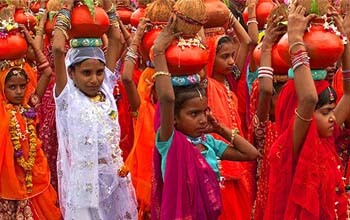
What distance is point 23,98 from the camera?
6.29 m

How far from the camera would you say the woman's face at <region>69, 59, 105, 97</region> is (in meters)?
5.48

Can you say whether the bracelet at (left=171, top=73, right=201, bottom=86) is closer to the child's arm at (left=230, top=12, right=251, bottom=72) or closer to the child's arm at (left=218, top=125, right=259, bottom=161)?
the child's arm at (left=218, top=125, right=259, bottom=161)

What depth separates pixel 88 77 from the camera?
550 cm

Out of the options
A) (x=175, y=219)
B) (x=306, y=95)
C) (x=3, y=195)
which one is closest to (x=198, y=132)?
(x=175, y=219)

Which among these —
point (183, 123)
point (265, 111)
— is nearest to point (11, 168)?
point (183, 123)

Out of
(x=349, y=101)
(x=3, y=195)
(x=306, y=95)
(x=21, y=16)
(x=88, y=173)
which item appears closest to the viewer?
(x=306, y=95)

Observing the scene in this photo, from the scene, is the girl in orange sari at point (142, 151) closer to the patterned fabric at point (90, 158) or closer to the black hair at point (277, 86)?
the patterned fabric at point (90, 158)

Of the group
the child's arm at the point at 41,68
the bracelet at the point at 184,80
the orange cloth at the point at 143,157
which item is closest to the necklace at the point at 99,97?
the orange cloth at the point at 143,157

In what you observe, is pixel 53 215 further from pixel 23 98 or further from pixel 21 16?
pixel 21 16

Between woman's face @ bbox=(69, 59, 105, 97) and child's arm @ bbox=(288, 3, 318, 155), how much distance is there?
6.03ft

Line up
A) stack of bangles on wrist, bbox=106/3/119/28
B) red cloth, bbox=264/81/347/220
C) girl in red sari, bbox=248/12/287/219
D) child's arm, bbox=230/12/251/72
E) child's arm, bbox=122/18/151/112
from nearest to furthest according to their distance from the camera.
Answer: red cloth, bbox=264/81/347/220 < girl in red sari, bbox=248/12/287/219 < child's arm, bbox=122/18/151/112 < stack of bangles on wrist, bbox=106/3/119/28 < child's arm, bbox=230/12/251/72

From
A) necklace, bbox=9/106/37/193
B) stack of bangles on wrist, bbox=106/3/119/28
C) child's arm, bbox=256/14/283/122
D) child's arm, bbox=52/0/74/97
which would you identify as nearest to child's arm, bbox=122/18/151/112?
stack of bangles on wrist, bbox=106/3/119/28

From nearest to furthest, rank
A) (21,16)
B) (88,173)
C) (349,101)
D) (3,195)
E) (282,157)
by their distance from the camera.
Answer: (282,157) → (349,101) → (88,173) → (3,195) → (21,16)

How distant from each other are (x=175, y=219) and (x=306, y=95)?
1.13 metres
